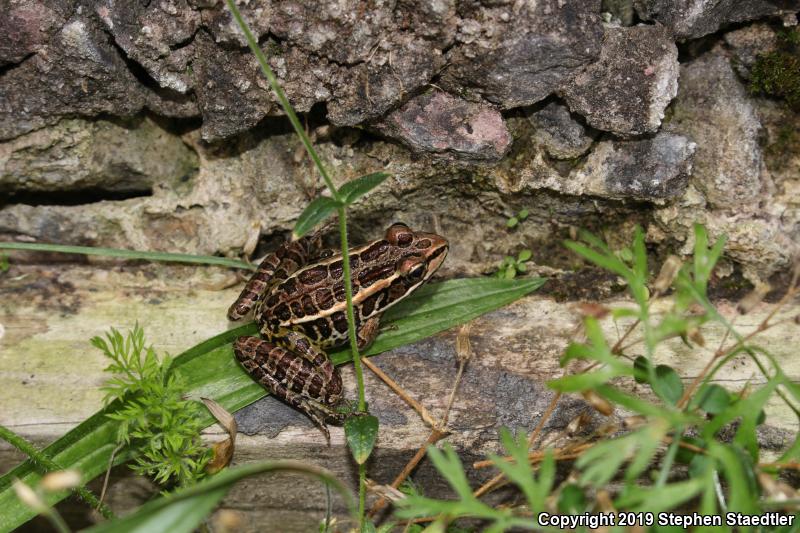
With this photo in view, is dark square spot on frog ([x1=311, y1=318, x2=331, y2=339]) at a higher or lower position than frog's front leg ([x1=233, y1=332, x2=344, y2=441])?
higher

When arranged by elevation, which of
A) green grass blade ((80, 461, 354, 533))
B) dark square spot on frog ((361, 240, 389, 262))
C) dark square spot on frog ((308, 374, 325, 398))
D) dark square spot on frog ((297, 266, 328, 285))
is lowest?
dark square spot on frog ((308, 374, 325, 398))

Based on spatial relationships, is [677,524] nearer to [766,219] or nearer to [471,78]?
[766,219]

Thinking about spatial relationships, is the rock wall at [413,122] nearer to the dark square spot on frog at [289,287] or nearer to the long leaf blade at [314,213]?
the dark square spot on frog at [289,287]

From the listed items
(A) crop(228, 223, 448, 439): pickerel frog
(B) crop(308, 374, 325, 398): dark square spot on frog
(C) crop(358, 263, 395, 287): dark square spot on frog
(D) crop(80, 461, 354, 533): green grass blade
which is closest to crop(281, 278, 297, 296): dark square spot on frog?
(A) crop(228, 223, 448, 439): pickerel frog

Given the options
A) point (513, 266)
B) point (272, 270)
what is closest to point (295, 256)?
point (272, 270)

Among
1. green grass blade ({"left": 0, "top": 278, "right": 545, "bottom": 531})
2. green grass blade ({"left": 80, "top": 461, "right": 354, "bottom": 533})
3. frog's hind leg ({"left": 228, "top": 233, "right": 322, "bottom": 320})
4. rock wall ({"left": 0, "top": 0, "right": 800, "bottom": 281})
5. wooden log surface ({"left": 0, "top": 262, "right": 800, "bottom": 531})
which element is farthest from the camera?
frog's hind leg ({"left": 228, "top": 233, "right": 322, "bottom": 320})

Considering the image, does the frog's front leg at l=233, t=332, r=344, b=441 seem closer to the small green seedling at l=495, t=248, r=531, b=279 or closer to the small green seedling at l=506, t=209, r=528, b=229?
the small green seedling at l=495, t=248, r=531, b=279

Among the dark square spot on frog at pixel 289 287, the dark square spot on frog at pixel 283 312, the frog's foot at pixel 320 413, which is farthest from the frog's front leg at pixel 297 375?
the dark square spot on frog at pixel 289 287

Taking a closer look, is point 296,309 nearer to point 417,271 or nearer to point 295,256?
point 295,256

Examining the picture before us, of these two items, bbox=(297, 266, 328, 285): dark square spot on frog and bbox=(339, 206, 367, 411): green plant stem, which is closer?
bbox=(339, 206, 367, 411): green plant stem
